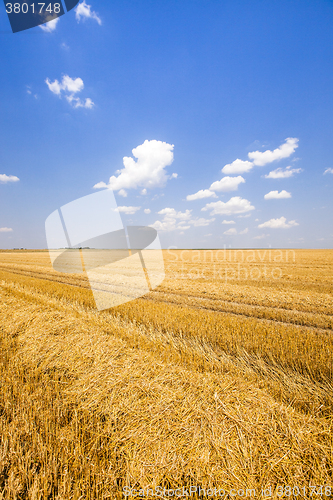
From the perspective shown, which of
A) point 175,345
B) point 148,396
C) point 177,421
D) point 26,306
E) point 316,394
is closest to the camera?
point 177,421

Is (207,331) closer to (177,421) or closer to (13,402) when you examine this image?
(177,421)

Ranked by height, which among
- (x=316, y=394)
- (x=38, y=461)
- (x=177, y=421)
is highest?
(x=177, y=421)

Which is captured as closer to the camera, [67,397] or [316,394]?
[67,397]

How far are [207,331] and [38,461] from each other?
4320mm

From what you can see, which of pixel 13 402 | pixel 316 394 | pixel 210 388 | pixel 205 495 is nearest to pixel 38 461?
pixel 13 402

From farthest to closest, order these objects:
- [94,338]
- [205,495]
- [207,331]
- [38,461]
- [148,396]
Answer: [207,331] → [94,338] → [148,396] → [38,461] → [205,495]

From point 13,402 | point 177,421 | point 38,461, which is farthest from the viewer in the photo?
point 13,402

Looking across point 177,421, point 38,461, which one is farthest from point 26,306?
point 177,421

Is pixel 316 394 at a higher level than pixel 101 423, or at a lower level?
lower

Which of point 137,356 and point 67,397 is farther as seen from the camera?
point 137,356

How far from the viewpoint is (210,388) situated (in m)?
3.11

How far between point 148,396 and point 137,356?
1098mm

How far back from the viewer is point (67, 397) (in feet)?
9.92

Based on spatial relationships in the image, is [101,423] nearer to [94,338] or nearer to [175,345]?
[94,338]
